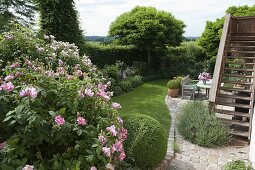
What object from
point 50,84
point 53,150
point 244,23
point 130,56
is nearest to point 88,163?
point 53,150

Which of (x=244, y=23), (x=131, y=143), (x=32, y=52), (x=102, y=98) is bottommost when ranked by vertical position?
(x=131, y=143)

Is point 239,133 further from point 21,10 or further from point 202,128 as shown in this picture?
point 21,10

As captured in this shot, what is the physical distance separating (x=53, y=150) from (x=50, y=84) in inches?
24.9

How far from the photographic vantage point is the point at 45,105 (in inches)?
97.7

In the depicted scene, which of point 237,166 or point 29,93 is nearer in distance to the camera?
point 29,93

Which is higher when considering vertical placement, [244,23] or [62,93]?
[244,23]

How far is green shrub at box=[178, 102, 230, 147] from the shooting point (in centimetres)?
620

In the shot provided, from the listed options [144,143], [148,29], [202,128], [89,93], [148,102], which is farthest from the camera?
[148,29]

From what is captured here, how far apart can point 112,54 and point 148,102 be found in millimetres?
6166

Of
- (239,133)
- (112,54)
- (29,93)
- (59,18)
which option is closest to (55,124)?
(29,93)

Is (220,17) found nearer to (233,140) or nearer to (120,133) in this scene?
(233,140)

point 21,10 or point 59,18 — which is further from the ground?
point 21,10

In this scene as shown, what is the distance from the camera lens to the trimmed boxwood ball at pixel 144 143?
4340 millimetres

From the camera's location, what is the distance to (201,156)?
18.6ft
